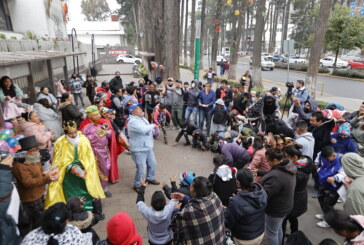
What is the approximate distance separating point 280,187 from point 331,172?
5.17 ft

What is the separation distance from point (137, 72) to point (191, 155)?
15.9 metres

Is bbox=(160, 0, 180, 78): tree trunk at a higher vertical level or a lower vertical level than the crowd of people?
higher

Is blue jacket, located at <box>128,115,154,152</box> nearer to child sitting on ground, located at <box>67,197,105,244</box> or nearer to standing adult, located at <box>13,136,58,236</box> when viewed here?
standing adult, located at <box>13,136,58,236</box>

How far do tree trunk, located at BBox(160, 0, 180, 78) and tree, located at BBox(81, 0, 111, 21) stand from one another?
68.6 metres

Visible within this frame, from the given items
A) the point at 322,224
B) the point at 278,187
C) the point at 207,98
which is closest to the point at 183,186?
the point at 278,187

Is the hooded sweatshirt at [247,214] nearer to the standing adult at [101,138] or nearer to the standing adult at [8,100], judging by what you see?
the standing adult at [101,138]

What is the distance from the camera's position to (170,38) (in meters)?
12.7

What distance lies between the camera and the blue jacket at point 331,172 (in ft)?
12.4

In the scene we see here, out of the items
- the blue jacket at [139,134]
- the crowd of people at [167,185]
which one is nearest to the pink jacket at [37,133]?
the crowd of people at [167,185]

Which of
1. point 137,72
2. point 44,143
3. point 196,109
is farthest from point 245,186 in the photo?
point 137,72

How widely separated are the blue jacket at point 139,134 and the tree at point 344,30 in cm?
2404

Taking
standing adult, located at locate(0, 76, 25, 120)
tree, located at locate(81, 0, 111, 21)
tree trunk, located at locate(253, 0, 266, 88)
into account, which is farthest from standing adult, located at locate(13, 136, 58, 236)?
tree, located at locate(81, 0, 111, 21)

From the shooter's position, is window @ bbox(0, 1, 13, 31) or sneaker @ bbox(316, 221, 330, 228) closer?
sneaker @ bbox(316, 221, 330, 228)

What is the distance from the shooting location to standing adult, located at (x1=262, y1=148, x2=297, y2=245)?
2957mm
